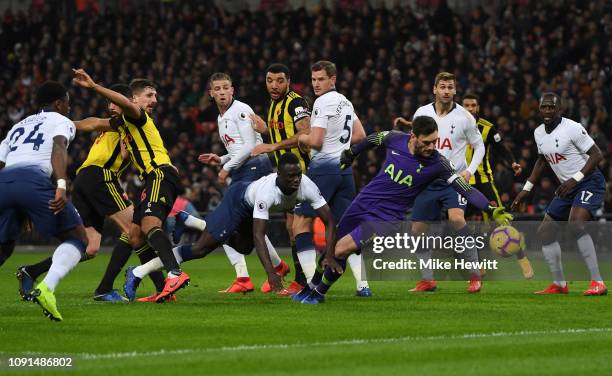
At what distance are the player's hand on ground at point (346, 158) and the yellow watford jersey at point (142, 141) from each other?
1.83m

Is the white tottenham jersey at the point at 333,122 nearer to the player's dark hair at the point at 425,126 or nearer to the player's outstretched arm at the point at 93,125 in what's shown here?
the player's dark hair at the point at 425,126

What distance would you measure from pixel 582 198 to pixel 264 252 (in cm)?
A: 427

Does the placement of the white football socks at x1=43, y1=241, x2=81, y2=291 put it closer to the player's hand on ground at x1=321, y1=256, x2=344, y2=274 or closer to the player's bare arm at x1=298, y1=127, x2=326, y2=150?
the player's hand on ground at x1=321, y1=256, x2=344, y2=274

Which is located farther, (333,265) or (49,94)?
(333,265)

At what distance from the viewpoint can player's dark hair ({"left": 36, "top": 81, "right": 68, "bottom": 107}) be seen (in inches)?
433

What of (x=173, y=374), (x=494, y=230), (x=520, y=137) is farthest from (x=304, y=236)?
(x=520, y=137)

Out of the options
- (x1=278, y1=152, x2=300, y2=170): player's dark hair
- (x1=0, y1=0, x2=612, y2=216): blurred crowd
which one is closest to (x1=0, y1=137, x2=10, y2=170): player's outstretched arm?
(x1=278, y1=152, x2=300, y2=170): player's dark hair

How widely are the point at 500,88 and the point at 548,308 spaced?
15.8 m

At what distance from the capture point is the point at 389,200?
40.8 ft

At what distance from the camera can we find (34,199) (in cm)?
1045

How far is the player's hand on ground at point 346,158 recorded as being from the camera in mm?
12508

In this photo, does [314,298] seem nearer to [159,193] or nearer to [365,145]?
[365,145]

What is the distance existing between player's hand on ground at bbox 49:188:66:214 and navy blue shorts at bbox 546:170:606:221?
250 inches

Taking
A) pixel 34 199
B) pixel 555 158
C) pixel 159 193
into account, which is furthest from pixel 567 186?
pixel 34 199
